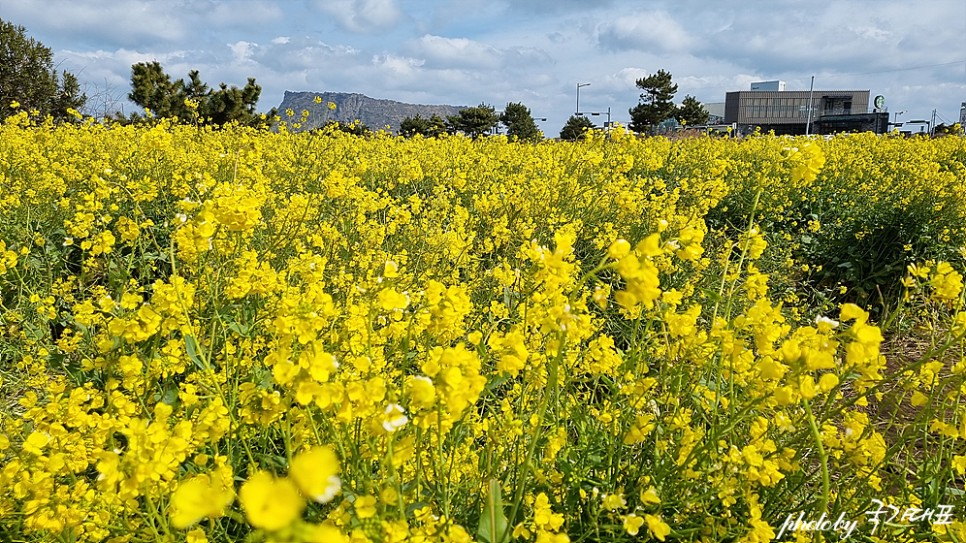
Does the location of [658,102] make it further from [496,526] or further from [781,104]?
[781,104]

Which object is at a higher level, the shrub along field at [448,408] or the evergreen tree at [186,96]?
the evergreen tree at [186,96]

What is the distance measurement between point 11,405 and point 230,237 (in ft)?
3.92

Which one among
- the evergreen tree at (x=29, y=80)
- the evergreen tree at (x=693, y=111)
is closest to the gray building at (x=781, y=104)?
the evergreen tree at (x=693, y=111)

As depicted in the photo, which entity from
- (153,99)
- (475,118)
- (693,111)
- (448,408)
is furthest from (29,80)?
(693,111)

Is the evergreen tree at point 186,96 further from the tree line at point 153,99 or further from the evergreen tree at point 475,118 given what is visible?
the evergreen tree at point 475,118

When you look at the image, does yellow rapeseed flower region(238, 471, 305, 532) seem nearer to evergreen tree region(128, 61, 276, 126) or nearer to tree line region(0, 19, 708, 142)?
tree line region(0, 19, 708, 142)

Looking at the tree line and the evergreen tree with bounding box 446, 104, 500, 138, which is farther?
the evergreen tree with bounding box 446, 104, 500, 138

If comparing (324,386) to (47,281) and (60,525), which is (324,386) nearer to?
(60,525)

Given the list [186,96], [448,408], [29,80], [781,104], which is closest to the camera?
[448,408]

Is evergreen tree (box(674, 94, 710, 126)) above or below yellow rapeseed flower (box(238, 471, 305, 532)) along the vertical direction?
above

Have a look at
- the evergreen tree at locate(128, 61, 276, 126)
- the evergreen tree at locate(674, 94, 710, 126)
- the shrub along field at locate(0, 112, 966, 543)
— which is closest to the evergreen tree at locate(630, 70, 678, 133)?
the evergreen tree at locate(674, 94, 710, 126)

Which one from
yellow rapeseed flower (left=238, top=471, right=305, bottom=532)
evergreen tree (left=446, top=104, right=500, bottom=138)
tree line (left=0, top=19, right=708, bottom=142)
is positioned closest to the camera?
yellow rapeseed flower (left=238, top=471, right=305, bottom=532)

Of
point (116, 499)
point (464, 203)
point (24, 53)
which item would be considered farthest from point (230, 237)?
point (24, 53)

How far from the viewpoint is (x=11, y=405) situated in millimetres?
2381
